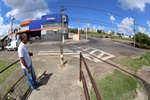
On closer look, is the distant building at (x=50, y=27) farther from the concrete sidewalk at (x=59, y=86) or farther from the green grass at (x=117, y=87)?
the green grass at (x=117, y=87)

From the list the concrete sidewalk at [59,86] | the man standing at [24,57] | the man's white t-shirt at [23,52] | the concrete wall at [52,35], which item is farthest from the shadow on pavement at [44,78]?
the concrete wall at [52,35]

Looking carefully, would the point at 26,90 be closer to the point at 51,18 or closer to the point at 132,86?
the point at 132,86

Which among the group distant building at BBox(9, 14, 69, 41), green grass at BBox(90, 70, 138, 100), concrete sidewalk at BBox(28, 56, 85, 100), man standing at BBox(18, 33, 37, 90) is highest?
distant building at BBox(9, 14, 69, 41)

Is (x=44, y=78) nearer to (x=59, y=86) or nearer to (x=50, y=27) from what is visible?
(x=59, y=86)

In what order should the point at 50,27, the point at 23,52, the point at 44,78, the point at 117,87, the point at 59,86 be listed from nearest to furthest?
the point at 23,52 → the point at 59,86 → the point at 117,87 → the point at 44,78 → the point at 50,27

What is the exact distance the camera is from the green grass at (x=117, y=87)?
25.3 ft

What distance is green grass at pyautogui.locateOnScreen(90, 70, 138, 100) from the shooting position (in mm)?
7701

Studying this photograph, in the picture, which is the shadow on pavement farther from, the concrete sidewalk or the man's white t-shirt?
the man's white t-shirt

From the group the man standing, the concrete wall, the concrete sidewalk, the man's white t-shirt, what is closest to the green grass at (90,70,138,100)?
the concrete sidewalk

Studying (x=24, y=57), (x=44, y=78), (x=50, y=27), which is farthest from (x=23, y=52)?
(x=50, y=27)

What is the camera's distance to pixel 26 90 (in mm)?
7211

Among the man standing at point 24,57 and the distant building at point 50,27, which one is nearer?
the man standing at point 24,57

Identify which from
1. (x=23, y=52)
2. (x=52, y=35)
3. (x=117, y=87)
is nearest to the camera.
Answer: (x=23, y=52)

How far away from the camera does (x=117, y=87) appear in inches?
331
